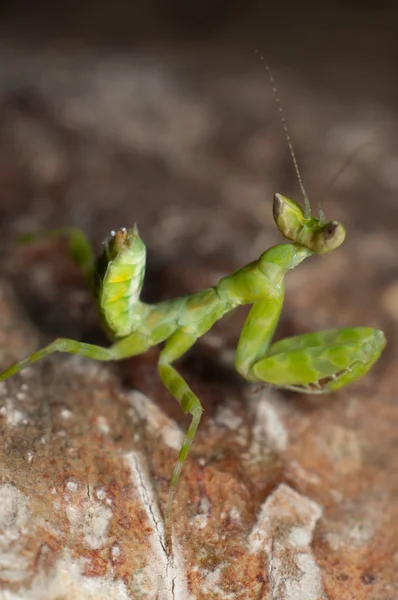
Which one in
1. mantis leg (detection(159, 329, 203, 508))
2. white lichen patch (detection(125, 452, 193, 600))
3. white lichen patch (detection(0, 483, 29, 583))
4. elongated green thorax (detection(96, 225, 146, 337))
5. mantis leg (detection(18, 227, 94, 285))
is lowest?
white lichen patch (detection(125, 452, 193, 600))

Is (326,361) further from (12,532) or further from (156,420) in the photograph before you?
(12,532)

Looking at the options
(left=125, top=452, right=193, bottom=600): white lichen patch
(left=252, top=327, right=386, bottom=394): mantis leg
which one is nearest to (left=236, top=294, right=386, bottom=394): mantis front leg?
(left=252, top=327, right=386, bottom=394): mantis leg

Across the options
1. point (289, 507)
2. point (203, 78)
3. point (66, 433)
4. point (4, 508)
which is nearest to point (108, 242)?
point (66, 433)

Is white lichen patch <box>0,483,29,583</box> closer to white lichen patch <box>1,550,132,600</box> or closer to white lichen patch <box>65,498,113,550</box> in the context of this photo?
white lichen patch <box>1,550,132,600</box>

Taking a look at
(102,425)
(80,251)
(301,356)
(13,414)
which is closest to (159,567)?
(102,425)

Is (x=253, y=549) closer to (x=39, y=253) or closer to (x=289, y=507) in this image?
(x=289, y=507)

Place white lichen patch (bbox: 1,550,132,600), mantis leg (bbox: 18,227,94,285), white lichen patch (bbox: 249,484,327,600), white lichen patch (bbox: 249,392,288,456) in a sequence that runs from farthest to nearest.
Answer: mantis leg (bbox: 18,227,94,285), white lichen patch (bbox: 249,392,288,456), white lichen patch (bbox: 249,484,327,600), white lichen patch (bbox: 1,550,132,600)

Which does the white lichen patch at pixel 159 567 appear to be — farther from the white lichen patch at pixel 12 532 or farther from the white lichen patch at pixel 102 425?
the white lichen patch at pixel 12 532
